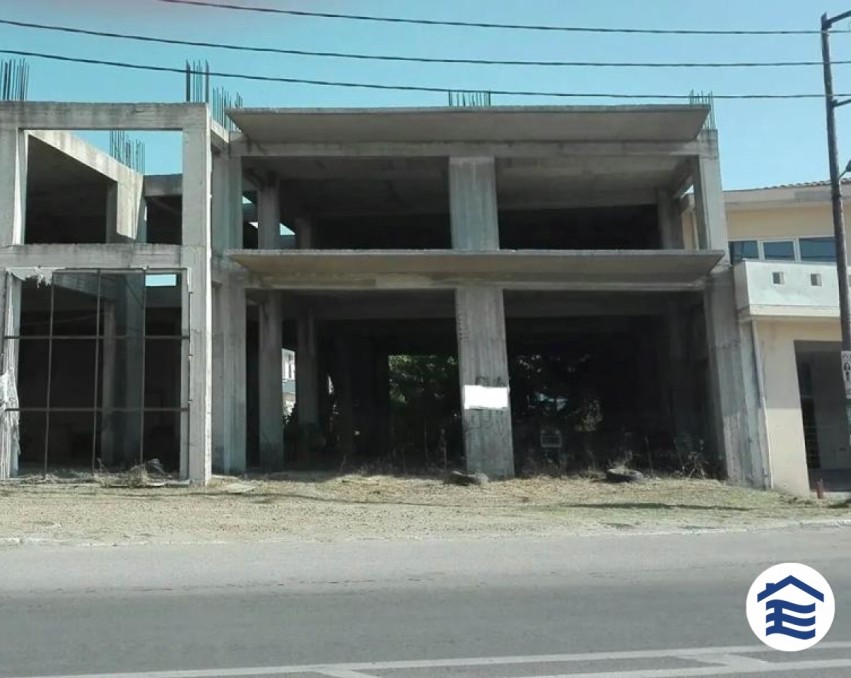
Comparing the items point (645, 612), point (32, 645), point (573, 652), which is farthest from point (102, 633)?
point (645, 612)

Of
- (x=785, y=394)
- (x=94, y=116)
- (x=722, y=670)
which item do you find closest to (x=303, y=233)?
(x=94, y=116)

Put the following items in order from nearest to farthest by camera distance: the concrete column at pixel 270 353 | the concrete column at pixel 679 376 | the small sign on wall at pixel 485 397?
1. the small sign on wall at pixel 485 397
2. the concrete column at pixel 270 353
3. the concrete column at pixel 679 376

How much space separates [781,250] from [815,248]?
0.93 metres

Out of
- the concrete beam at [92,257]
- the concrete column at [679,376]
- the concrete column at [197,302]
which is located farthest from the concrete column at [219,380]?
Answer: the concrete column at [679,376]

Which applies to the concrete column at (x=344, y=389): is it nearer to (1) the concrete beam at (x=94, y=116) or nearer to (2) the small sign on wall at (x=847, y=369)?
(1) the concrete beam at (x=94, y=116)

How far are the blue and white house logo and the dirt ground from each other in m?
5.30

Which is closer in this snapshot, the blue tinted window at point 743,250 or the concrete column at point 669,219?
the blue tinted window at point 743,250

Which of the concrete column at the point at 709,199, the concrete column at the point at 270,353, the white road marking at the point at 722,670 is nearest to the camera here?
the white road marking at the point at 722,670

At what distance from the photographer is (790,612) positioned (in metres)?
6.04

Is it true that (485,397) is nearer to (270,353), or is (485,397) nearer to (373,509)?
(373,509)

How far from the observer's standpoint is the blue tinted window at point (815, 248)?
22.3 metres

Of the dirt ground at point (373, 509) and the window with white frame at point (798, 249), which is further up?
the window with white frame at point (798, 249)

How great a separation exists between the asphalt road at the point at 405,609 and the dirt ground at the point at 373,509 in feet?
3.35

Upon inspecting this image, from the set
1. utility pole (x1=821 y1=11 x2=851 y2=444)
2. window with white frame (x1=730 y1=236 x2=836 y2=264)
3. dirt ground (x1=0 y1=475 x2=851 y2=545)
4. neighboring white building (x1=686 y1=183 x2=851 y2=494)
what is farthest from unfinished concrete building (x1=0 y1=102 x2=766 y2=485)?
utility pole (x1=821 y1=11 x2=851 y2=444)
